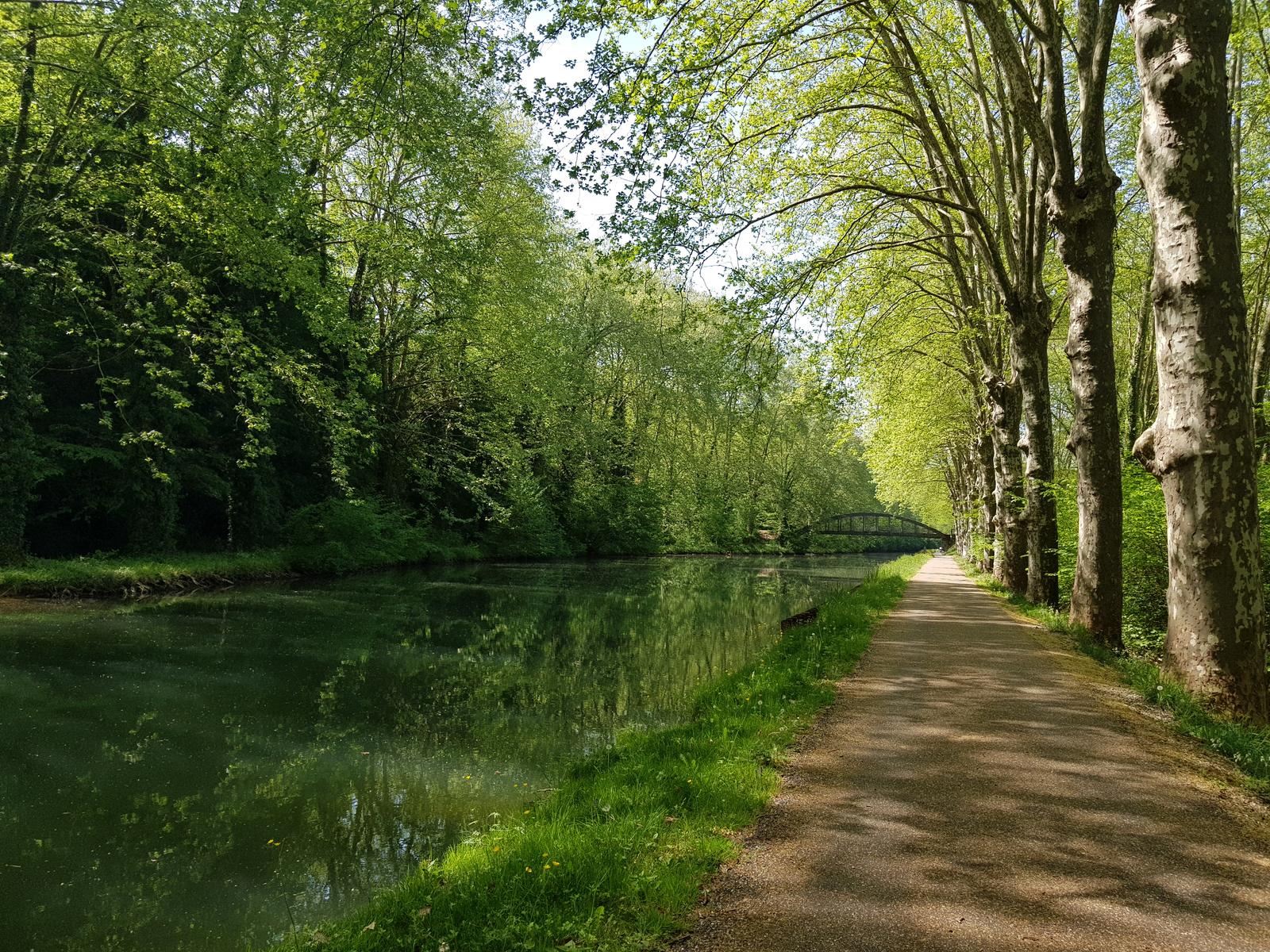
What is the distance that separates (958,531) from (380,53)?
181 ft

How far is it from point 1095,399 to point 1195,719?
203 inches

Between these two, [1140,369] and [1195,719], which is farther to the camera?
[1140,369]

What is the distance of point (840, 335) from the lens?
15492 mm

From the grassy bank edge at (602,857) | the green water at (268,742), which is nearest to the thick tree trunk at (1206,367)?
the grassy bank edge at (602,857)

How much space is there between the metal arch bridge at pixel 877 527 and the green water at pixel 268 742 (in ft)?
180

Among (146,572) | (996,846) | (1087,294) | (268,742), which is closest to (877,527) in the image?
(146,572)

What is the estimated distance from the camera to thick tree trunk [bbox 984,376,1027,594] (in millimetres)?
17219

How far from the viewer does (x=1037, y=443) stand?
14023mm

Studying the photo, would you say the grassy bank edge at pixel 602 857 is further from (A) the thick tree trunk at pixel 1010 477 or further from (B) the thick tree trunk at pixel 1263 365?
(A) the thick tree trunk at pixel 1010 477

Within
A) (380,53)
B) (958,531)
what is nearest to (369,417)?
(380,53)

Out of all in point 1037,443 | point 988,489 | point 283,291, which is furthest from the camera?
point 988,489

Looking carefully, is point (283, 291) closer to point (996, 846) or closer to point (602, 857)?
point (602, 857)

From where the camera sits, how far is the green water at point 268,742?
4629mm

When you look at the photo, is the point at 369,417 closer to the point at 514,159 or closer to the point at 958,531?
the point at 514,159
